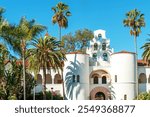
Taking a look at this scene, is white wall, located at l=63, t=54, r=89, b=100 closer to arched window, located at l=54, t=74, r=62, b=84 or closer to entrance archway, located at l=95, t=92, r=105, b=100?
entrance archway, located at l=95, t=92, r=105, b=100

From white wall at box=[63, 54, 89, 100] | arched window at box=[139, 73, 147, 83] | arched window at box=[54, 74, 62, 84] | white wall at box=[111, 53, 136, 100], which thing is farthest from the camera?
arched window at box=[54, 74, 62, 84]

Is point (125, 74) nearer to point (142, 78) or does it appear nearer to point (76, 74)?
point (142, 78)

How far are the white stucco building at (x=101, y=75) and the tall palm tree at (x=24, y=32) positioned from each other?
20.9 m

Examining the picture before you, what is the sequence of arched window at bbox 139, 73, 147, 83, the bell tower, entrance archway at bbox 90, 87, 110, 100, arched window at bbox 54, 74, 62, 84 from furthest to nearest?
1. arched window at bbox 54, 74, 62, 84
2. arched window at bbox 139, 73, 147, 83
3. the bell tower
4. entrance archway at bbox 90, 87, 110, 100

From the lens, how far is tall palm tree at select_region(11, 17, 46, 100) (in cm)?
3972

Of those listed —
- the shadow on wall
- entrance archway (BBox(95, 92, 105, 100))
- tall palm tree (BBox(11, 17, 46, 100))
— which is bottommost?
A: entrance archway (BBox(95, 92, 105, 100))

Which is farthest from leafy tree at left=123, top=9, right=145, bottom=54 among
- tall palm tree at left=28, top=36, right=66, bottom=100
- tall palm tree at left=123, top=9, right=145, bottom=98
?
tall palm tree at left=28, top=36, right=66, bottom=100

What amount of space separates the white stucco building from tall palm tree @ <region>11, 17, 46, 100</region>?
20873 millimetres

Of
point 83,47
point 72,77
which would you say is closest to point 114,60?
point 72,77

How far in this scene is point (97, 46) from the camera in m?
67.2

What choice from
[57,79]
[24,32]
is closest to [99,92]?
[57,79]

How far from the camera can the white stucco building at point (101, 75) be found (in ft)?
203

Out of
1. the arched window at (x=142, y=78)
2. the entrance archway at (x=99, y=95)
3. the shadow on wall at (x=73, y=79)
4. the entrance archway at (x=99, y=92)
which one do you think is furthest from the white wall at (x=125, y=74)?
the shadow on wall at (x=73, y=79)

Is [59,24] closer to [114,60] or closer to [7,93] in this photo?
[114,60]
